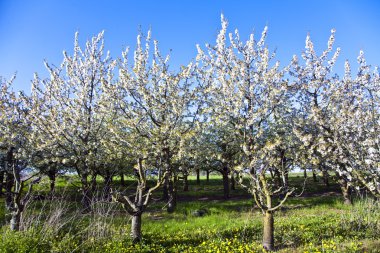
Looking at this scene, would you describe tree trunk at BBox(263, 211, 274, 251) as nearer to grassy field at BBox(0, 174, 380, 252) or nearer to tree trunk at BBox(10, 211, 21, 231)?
grassy field at BBox(0, 174, 380, 252)

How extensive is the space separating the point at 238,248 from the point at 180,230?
3678mm

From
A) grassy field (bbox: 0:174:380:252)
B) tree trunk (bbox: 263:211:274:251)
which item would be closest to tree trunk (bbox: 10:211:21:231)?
grassy field (bbox: 0:174:380:252)

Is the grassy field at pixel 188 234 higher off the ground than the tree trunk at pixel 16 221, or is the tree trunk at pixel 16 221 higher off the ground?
the tree trunk at pixel 16 221

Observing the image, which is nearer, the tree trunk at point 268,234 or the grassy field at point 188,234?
the grassy field at point 188,234

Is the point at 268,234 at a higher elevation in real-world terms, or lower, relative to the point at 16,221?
lower

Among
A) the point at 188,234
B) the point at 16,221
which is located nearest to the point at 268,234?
the point at 188,234

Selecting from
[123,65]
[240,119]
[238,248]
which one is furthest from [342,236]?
[123,65]

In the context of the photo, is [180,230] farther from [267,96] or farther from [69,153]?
[69,153]

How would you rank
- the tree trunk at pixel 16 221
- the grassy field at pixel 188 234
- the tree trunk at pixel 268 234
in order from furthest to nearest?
the tree trunk at pixel 16 221 → the tree trunk at pixel 268 234 → the grassy field at pixel 188 234

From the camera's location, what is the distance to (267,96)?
463 inches

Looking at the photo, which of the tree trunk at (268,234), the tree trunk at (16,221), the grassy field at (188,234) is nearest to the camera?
the grassy field at (188,234)

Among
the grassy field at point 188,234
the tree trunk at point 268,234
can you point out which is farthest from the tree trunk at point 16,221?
the tree trunk at point 268,234

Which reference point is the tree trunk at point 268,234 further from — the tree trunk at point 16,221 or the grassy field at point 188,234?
the tree trunk at point 16,221

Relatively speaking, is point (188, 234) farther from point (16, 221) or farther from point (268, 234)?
point (16, 221)
